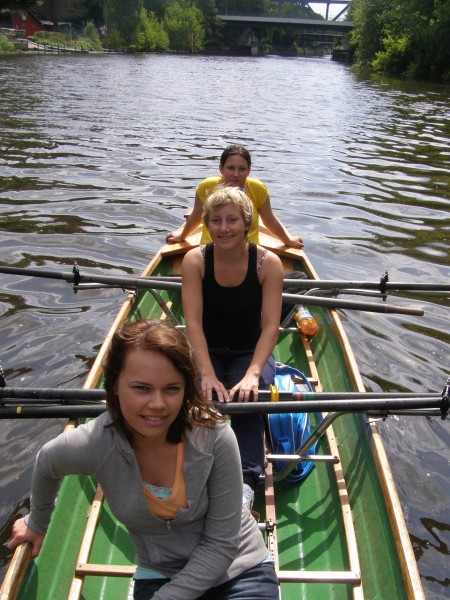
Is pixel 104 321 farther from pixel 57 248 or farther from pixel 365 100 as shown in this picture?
pixel 365 100

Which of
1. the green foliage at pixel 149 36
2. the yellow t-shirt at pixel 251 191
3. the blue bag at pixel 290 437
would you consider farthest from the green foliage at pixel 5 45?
the blue bag at pixel 290 437

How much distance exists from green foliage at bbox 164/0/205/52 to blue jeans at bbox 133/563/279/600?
98.5m

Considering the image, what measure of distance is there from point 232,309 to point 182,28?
98449 millimetres

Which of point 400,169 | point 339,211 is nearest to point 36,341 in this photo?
point 339,211

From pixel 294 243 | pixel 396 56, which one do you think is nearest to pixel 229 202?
pixel 294 243

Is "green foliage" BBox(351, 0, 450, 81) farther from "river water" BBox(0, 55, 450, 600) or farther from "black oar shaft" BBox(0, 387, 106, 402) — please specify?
"black oar shaft" BBox(0, 387, 106, 402)

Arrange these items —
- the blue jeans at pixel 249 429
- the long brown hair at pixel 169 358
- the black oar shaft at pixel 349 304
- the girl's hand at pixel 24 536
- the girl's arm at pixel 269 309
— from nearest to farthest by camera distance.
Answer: the long brown hair at pixel 169 358 < the girl's hand at pixel 24 536 < the blue jeans at pixel 249 429 < the girl's arm at pixel 269 309 < the black oar shaft at pixel 349 304

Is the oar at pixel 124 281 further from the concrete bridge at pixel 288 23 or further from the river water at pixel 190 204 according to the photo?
the concrete bridge at pixel 288 23

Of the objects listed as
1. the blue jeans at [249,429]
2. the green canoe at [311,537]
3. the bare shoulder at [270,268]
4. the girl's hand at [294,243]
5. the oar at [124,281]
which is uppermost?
the bare shoulder at [270,268]

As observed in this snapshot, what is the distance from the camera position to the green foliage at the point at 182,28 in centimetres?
9200

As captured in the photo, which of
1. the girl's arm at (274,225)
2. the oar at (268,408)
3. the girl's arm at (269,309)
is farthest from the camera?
the girl's arm at (274,225)

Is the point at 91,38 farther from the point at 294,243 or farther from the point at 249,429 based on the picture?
the point at 249,429

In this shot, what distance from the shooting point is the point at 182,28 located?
9275 centimetres

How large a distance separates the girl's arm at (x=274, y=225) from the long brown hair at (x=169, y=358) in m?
4.20
